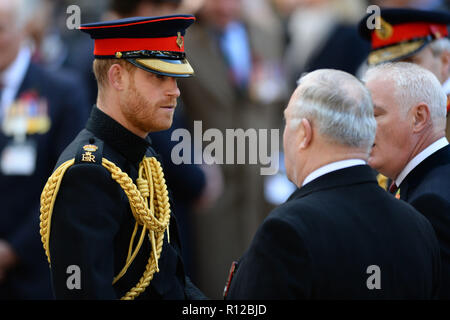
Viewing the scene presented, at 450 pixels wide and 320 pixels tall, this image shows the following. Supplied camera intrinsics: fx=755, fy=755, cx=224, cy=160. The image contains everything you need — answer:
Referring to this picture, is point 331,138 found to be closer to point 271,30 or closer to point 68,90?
point 68,90

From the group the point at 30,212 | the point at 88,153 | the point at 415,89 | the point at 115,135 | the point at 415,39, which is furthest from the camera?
the point at 30,212

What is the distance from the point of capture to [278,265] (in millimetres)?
2586

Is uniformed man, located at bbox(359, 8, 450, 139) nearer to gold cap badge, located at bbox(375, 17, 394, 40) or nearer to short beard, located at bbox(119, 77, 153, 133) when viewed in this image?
gold cap badge, located at bbox(375, 17, 394, 40)

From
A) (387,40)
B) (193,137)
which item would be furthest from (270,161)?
(387,40)

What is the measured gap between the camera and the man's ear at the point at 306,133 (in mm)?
2799

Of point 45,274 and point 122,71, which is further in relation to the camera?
point 45,274

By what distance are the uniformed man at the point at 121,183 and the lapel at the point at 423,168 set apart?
3.52 feet

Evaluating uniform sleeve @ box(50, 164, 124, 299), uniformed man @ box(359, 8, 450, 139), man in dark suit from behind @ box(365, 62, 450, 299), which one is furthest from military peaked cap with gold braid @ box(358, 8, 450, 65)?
uniform sleeve @ box(50, 164, 124, 299)

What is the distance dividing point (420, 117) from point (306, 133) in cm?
80

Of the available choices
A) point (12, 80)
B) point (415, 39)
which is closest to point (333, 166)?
point (415, 39)

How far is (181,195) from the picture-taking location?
4.72 metres

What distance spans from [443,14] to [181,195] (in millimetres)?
1898

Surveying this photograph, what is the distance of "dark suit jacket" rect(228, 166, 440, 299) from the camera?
2592 millimetres

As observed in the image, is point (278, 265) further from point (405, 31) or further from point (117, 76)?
point (405, 31)
